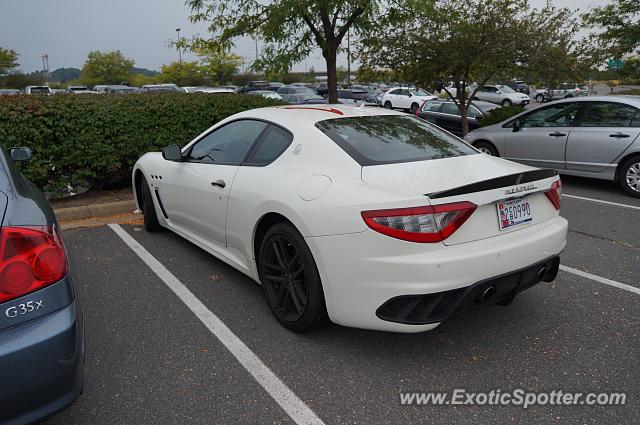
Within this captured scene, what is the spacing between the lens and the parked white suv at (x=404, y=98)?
102ft

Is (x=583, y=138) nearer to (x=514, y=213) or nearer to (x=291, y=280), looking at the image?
(x=514, y=213)

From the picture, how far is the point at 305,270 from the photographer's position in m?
3.04

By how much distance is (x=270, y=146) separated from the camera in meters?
3.74

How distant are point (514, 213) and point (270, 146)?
1.74 m

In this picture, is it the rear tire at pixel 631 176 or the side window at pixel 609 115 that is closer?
the rear tire at pixel 631 176

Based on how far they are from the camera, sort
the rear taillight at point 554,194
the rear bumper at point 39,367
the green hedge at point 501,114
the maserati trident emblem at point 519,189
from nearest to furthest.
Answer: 1. the rear bumper at point 39,367
2. the maserati trident emblem at point 519,189
3. the rear taillight at point 554,194
4. the green hedge at point 501,114

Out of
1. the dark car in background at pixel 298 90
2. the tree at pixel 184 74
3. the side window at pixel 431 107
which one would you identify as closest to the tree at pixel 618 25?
the side window at pixel 431 107

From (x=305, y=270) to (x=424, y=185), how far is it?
85cm

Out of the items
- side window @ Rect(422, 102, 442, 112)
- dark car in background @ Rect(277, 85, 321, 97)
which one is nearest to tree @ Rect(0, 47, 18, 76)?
dark car in background @ Rect(277, 85, 321, 97)

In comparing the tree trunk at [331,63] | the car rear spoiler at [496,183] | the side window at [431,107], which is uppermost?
the tree trunk at [331,63]

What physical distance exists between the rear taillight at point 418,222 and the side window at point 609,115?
598cm

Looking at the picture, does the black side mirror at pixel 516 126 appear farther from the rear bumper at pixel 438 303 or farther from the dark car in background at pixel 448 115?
the rear bumper at pixel 438 303

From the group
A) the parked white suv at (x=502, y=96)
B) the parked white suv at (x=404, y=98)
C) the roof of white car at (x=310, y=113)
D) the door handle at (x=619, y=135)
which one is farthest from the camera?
the parked white suv at (x=502, y=96)

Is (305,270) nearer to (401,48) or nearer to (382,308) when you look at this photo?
(382,308)
